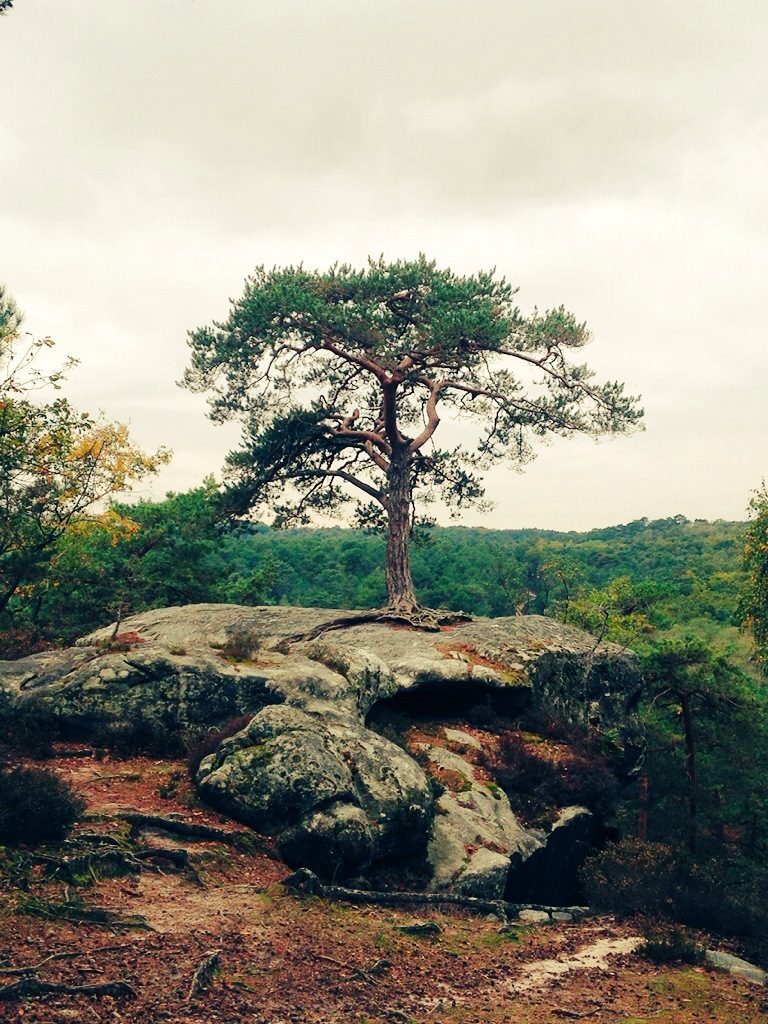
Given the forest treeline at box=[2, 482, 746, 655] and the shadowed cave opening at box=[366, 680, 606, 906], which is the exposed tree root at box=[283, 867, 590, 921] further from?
the forest treeline at box=[2, 482, 746, 655]

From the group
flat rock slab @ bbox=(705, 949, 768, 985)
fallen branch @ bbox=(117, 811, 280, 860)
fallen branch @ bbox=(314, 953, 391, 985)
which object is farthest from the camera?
fallen branch @ bbox=(117, 811, 280, 860)

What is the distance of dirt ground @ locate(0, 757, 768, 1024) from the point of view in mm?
8344

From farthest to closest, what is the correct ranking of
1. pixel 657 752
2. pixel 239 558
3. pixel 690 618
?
pixel 239 558 → pixel 690 618 → pixel 657 752

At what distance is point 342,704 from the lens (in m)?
17.4

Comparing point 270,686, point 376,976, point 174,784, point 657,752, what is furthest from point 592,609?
point 376,976

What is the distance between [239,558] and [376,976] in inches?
3026

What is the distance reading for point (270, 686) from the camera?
17.2m

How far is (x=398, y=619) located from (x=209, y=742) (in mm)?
12073

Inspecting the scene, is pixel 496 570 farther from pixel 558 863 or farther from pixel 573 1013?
pixel 573 1013

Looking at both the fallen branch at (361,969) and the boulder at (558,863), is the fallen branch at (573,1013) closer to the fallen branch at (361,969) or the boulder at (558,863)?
the fallen branch at (361,969)

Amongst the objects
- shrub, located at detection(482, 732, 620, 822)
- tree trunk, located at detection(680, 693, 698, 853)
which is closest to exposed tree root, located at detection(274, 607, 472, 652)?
shrub, located at detection(482, 732, 620, 822)

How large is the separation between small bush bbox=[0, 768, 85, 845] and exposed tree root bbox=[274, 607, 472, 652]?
12.5 metres

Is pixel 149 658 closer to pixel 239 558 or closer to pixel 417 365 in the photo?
pixel 417 365

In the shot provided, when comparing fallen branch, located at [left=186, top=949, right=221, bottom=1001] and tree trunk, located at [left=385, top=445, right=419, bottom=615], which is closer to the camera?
fallen branch, located at [left=186, top=949, right=221, bottom=1001]
